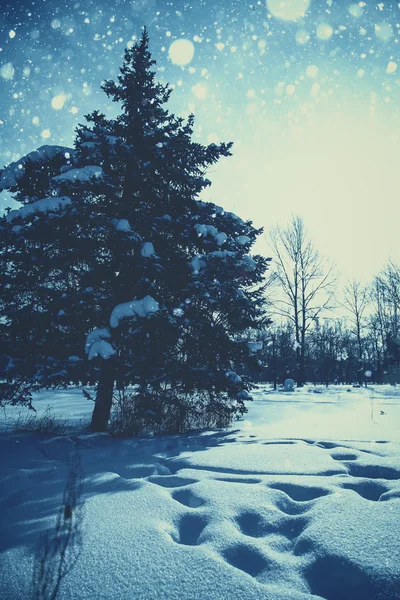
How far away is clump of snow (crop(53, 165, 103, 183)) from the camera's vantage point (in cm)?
518

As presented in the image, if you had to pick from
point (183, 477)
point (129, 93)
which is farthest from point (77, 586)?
point (129, 93)

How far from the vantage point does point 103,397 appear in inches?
233

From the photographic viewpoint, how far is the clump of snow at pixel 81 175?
5.18 meters

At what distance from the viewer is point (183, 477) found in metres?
2.87

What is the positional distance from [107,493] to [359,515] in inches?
76.9

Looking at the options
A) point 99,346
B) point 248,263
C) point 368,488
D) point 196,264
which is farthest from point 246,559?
point 248,263

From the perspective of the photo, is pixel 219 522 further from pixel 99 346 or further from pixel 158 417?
pixel 158 417

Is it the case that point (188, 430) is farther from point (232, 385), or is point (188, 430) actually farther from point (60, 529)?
point (60, 529)

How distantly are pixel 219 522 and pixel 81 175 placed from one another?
5.46 meters

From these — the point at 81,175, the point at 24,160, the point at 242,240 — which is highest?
the point at 24,160

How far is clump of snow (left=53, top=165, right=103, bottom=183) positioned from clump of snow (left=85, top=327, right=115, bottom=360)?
2.76m

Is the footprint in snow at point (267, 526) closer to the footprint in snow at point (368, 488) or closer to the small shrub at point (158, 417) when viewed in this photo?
the footprint in snow at point (368, 488)

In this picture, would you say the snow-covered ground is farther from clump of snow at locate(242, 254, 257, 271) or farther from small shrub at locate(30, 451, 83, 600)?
clump of snow at locate(242, 254, 257, 271)

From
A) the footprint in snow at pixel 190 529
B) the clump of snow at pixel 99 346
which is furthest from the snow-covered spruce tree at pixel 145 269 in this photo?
the footprint in snow at pixel 190 529
